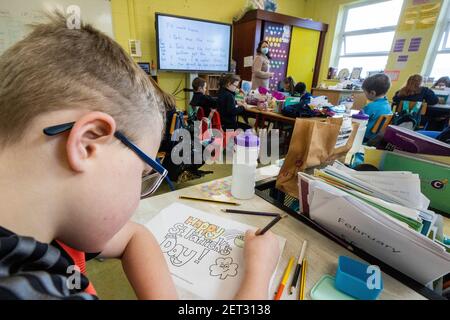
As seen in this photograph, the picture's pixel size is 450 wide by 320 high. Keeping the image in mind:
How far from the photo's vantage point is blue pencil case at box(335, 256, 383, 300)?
416mm

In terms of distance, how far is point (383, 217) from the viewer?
46cm

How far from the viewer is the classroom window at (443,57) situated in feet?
13.1

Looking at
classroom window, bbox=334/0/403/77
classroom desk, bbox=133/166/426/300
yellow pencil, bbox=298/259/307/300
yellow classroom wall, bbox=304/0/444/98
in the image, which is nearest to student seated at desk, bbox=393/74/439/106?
yellow classroom wall, bbox=304/0/444/98

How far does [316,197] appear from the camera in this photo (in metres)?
0.56

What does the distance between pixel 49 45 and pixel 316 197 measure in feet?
1.87

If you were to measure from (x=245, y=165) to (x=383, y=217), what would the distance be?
0.38 meters

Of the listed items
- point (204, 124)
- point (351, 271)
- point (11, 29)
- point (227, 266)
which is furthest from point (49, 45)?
point (11, 29)

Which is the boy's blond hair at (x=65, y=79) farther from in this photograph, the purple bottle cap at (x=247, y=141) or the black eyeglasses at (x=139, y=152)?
the purple bottle cap at (x=247, y=141)

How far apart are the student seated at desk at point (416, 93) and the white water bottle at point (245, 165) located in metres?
3.05

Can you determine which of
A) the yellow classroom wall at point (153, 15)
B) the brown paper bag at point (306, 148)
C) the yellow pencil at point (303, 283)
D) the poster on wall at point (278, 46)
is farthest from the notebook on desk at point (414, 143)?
the poster on wall at point (278, 46)

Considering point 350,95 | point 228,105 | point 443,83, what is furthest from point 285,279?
point 443,83
